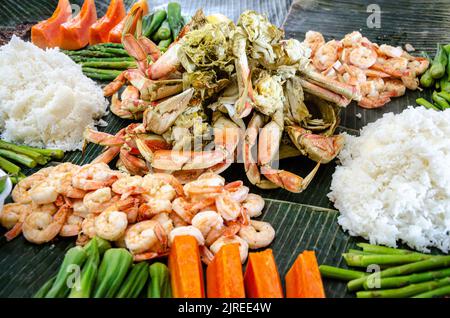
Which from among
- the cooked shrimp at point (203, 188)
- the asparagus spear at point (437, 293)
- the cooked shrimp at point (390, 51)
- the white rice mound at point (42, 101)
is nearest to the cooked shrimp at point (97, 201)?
the cooked shrimp at point (203, 188)

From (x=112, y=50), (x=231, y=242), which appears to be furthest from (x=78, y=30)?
(x=231, y=242)

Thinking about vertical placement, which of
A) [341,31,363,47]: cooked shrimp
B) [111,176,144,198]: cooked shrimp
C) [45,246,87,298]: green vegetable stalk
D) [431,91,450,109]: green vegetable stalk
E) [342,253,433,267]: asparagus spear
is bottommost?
[431,91,450,109]: green vegetable stalk

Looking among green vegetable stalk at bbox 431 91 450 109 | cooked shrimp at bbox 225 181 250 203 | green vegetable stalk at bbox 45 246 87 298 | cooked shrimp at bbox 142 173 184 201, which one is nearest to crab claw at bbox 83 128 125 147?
cooked shrimp at bbox 142 173 184 201

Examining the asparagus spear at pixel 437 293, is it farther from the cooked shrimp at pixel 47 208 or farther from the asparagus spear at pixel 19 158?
the asparagus spear at pixel 19 158

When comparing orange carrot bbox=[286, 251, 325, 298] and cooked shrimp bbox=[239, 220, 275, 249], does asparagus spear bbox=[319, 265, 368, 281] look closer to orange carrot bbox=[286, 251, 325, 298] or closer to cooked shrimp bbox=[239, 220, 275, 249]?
orange carrot bbox=[286, 251, 325, 298]

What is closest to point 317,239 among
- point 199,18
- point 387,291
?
point 387,291
